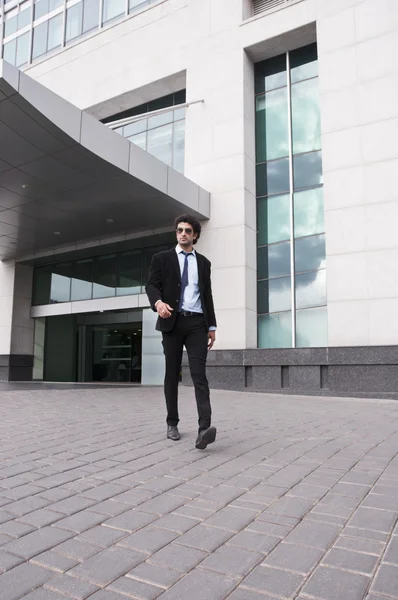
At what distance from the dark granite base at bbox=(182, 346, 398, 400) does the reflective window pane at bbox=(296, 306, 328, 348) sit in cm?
68

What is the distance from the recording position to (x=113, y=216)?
1463cm

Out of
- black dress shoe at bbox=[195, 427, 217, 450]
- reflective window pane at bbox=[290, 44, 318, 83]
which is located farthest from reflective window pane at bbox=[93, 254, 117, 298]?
black dress shoe at bbox=[195, 427, 217, 450]

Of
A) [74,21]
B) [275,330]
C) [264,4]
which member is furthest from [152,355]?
[74,21]

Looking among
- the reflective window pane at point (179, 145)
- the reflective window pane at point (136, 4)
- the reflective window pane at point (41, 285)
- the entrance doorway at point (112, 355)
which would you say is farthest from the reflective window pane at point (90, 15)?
the entrance doorway at point (112, 355)

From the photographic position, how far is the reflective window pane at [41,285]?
777 inches

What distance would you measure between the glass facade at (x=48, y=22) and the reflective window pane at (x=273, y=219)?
30.9ft

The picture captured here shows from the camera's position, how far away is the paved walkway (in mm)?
1791

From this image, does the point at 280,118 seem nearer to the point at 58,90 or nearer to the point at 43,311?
the point at 58,90

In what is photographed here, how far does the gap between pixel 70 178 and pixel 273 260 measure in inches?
244

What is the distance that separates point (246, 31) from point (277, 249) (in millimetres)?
6952

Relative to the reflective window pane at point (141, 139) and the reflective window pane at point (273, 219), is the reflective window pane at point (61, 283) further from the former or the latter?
the reflective window pane at point (273, 219)

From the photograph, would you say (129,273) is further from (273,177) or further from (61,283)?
(273,177)

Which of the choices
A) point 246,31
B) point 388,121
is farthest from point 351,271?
point 246,31

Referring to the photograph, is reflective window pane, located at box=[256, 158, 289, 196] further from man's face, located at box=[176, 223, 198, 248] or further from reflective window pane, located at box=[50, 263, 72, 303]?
man's face, located at box=[176, 223, 198, 248]
